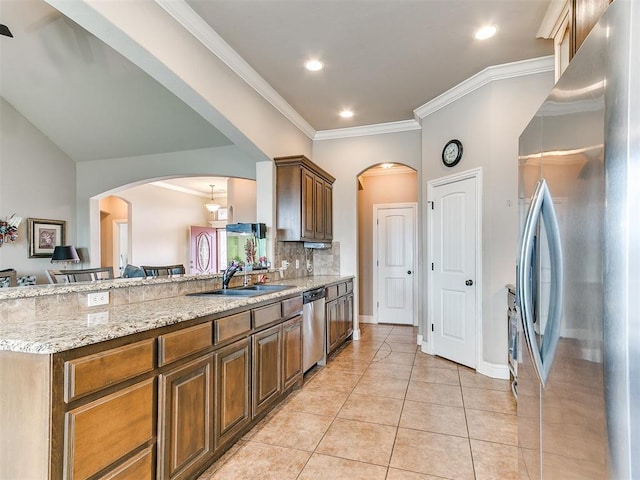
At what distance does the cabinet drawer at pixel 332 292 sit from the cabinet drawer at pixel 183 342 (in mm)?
2195

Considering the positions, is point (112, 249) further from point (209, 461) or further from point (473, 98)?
point (473, 98)

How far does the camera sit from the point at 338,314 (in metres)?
4.45

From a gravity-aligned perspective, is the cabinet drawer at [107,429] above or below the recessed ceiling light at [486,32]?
below

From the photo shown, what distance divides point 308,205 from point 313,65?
5.25 feet

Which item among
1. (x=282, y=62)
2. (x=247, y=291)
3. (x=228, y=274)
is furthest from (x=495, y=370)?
(x=282, y=62)

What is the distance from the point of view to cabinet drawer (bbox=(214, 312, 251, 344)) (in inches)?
83.0

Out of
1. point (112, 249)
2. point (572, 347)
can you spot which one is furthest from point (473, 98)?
point (112, 249)

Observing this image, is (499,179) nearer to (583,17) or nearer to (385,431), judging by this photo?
(583,17)

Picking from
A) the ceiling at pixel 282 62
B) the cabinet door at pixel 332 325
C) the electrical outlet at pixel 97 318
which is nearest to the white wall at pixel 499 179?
the ceiling at pixel 282 62

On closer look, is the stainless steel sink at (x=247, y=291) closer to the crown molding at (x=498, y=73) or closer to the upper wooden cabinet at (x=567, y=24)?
the upper wooden cabinet at (x=567, y=24)

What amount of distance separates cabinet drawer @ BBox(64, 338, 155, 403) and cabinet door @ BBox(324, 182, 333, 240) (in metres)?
3.56

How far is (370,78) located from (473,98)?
1.17 m

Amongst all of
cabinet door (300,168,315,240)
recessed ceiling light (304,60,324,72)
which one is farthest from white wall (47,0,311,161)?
recessed ceiling light (304,60,324,72)

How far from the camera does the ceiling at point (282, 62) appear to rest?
2.74m
